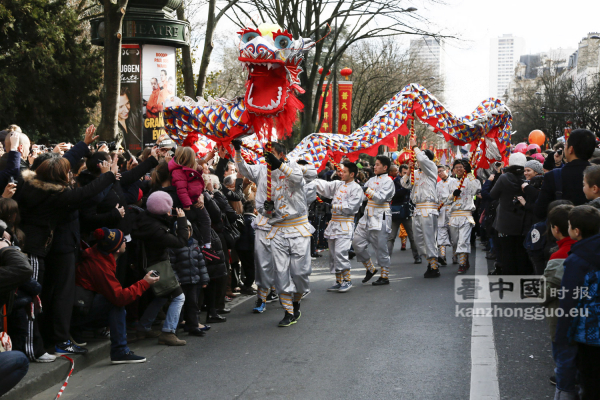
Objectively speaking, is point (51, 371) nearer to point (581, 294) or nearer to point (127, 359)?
point (127, 359)

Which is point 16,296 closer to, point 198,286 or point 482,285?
point 198,286

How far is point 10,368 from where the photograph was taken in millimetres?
3730

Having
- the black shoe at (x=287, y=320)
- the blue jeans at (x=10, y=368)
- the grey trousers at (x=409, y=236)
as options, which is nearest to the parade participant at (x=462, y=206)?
the grey trousers at (x=409, y=236)

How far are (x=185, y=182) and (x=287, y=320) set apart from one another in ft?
6.21

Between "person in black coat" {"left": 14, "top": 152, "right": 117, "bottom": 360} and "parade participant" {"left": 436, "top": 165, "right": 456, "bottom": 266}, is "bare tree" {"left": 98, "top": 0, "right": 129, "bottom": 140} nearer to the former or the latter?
"person in black coat" {"left": 14, "top": 152, "right": 117, "bottom": 360}

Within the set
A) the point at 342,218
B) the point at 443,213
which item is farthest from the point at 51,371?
the point at 443,213

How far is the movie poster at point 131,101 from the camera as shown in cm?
1339

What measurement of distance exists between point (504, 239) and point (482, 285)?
0.96 meters

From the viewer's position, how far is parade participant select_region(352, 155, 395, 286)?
31.7ft

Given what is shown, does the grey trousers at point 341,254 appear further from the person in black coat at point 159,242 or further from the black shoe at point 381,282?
the person in black coat at point 159,242

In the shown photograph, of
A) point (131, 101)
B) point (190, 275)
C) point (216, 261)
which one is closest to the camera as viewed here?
point (190, 275)

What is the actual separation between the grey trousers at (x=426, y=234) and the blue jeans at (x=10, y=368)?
7368 millimetres

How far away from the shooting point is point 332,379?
16.6ft

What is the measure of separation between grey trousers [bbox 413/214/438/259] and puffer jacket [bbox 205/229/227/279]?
412cm
